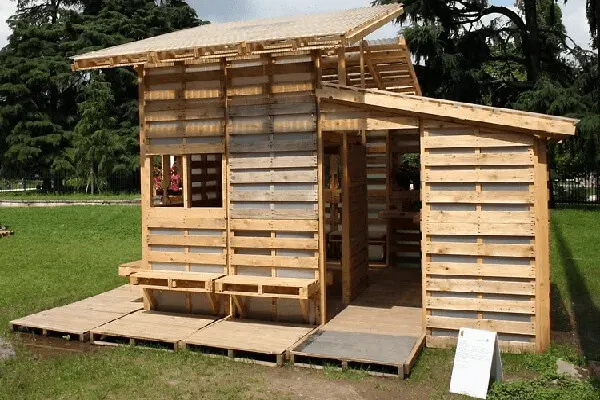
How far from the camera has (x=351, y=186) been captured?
11250 millimetres

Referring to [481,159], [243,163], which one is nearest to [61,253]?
[243,163]

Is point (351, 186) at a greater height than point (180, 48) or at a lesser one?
lesser

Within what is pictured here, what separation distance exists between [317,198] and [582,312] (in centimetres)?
513

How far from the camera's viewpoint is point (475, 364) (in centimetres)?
708

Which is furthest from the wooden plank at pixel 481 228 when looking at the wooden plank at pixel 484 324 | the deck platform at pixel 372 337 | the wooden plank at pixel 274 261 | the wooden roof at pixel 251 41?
the wooden roof at pixel 251 41

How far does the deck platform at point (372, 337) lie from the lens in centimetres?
780

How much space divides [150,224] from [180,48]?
3.02 meters

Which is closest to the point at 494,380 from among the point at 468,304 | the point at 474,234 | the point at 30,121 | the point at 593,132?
the point at 468,304

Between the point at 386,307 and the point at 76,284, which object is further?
the point at 76,284

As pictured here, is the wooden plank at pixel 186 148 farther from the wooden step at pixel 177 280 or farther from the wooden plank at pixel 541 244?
the wooden plank at pixel 541 244

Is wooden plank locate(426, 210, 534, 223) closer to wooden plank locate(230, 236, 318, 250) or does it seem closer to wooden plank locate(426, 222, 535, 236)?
wooden plank locate(426, 222, 535, 236)

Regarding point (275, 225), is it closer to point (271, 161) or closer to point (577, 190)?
point (271, 161)

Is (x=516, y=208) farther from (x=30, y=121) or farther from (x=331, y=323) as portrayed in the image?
(x=30, y=121)

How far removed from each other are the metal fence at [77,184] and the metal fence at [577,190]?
23416mm
